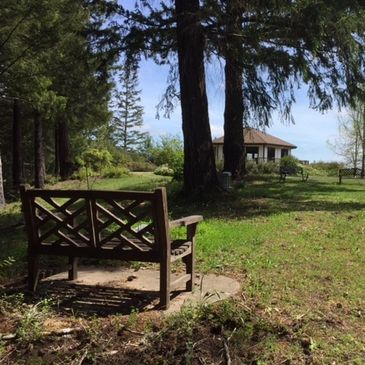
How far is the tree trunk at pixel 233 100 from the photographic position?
13000 millimetres

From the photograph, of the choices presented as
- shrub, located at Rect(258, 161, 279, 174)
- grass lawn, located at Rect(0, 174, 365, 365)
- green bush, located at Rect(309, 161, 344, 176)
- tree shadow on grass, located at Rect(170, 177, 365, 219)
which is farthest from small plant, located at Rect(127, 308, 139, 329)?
green bush, located at Rect(309, 161, 344, 176)

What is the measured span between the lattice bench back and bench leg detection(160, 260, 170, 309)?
0.35 ft

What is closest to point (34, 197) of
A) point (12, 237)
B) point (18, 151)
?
point (12, 237)

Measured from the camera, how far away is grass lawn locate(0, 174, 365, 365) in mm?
4090

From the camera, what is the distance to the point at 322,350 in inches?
164

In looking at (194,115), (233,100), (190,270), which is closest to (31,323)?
(190,270)

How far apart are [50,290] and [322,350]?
9.72 ft

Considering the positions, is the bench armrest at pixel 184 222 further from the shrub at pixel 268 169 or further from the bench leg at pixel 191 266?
the shrub at pixel 268 169

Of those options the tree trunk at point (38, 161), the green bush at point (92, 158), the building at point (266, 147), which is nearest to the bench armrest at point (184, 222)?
the green bush at point (92, 158)

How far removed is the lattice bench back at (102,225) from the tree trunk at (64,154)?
25907 mm

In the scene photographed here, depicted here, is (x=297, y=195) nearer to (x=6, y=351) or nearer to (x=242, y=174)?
(x=242, y=174)

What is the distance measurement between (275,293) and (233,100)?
14.0m

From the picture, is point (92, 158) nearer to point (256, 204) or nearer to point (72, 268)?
point (256, 204)

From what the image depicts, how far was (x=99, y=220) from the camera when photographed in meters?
5.55
